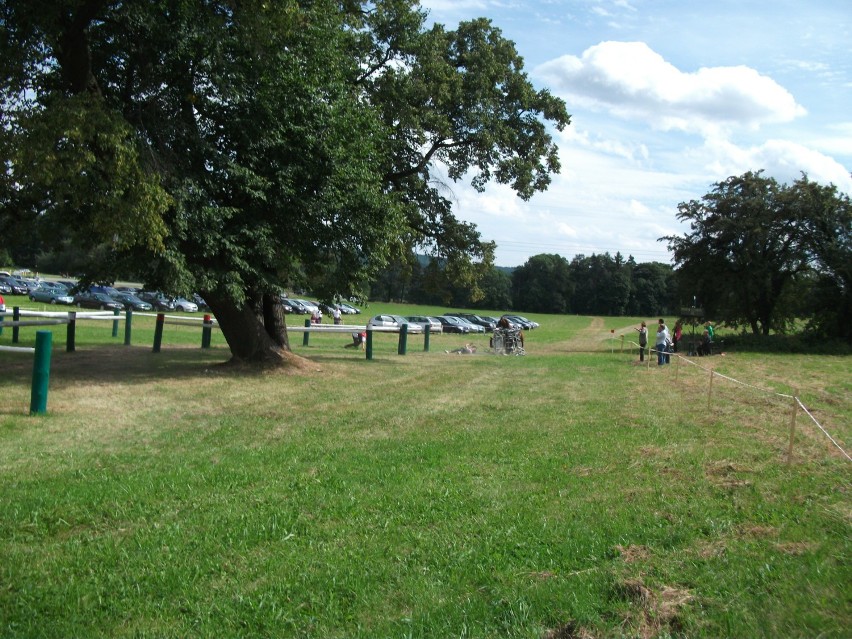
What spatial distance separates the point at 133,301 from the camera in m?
59.5

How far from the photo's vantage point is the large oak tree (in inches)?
448

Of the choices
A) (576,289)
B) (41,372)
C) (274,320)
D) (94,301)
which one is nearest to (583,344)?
(274,320)

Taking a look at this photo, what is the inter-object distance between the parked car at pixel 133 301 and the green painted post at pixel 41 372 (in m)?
48.0

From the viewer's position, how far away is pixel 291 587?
4.52m

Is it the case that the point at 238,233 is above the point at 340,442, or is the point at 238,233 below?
above

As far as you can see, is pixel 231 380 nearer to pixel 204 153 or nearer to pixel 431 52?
pixel 204 153

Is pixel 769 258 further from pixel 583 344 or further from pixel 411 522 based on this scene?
pixel 411 522

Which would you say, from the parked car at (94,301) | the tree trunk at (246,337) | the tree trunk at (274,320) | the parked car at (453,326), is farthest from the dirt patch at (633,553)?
the parked car at (453,326)

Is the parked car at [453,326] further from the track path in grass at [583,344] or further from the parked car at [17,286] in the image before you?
the parked car at [17,286]

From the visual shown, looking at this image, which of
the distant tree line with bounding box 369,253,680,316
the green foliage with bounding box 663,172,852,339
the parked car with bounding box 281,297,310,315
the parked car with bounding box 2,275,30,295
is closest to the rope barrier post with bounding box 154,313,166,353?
the green foliage with bounding box 663,172,852,339

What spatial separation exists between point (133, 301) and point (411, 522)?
5873cm

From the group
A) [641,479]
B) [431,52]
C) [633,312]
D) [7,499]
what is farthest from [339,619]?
[633,312]

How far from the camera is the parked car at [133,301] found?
5610cm

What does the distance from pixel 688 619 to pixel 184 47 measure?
40.7 ft
